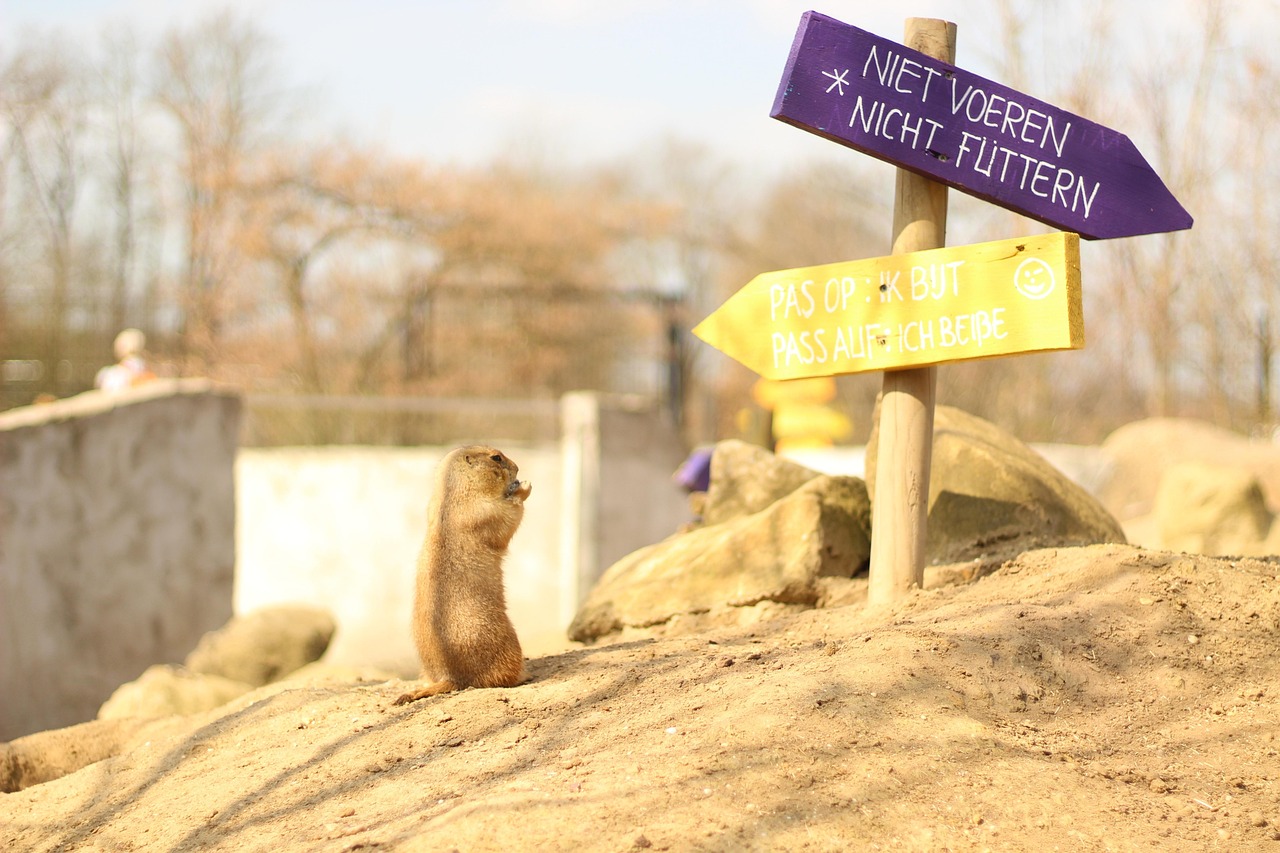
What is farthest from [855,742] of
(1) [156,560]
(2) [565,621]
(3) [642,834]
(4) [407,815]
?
(2) [565,621]

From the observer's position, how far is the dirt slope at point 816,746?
10.5 ft

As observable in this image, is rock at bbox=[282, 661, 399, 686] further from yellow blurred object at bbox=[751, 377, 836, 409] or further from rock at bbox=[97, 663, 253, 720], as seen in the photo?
yellow blurred object at bbox=[751, 377, 836, 409]

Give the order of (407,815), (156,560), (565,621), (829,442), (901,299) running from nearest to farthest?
(407,815) → (901,299) → (156,560) → (565,621) → (829,442)

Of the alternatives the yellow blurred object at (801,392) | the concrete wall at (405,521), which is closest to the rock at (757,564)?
the concrete wall at (405,521)

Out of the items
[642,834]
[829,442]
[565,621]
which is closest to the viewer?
[642,834]

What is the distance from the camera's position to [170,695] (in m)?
7.25

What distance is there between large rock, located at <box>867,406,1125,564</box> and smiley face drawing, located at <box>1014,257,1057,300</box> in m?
1.63

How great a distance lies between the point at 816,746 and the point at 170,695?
16.2 feet

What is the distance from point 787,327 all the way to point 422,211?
12134 mm

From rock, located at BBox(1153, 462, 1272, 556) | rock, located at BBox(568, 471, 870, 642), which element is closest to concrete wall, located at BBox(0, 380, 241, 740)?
rock, located at BBox(568, 471, 870, 642)

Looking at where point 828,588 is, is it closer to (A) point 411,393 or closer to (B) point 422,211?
(A) point 411,393

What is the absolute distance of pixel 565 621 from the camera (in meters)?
12.7

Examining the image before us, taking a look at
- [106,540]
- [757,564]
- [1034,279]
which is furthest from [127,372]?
[1034,279]

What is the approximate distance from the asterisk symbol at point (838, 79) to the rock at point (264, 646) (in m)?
5.90
